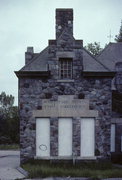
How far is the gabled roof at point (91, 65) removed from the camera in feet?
66.0

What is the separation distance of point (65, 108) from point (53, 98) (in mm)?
857

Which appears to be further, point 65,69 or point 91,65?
point 91,65

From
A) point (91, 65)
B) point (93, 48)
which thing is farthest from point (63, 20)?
point (93, 48)

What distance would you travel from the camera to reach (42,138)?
1975cm

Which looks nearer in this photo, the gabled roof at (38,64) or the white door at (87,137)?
the white door at (87,137)

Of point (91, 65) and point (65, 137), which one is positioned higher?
point (91, 65)

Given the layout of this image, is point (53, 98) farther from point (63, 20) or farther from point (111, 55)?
point (111, 55)

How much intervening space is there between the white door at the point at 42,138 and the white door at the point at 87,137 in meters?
1.87

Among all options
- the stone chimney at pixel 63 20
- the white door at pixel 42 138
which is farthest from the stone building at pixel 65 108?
the stone chimney at pixel 63 20

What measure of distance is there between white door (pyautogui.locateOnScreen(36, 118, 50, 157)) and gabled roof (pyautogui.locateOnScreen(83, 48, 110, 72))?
3737mm

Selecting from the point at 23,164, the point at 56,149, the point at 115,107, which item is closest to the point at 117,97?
the point at 115,107

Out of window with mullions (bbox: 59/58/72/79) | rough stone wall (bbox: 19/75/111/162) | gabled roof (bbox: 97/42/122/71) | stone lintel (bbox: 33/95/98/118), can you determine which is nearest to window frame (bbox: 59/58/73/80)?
window with mullions (bbox: 59/58/72/79)

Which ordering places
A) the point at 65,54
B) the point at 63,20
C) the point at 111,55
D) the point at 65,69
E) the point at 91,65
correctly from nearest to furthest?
the point at 65,54 → the point at 65,69 → the point at 63,20 → the point at 91,65 → the point at 111,55

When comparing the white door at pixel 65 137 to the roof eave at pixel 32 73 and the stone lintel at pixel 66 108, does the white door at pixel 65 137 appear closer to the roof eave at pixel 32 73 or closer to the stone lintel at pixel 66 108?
the stone lintel at pixel 66 108
